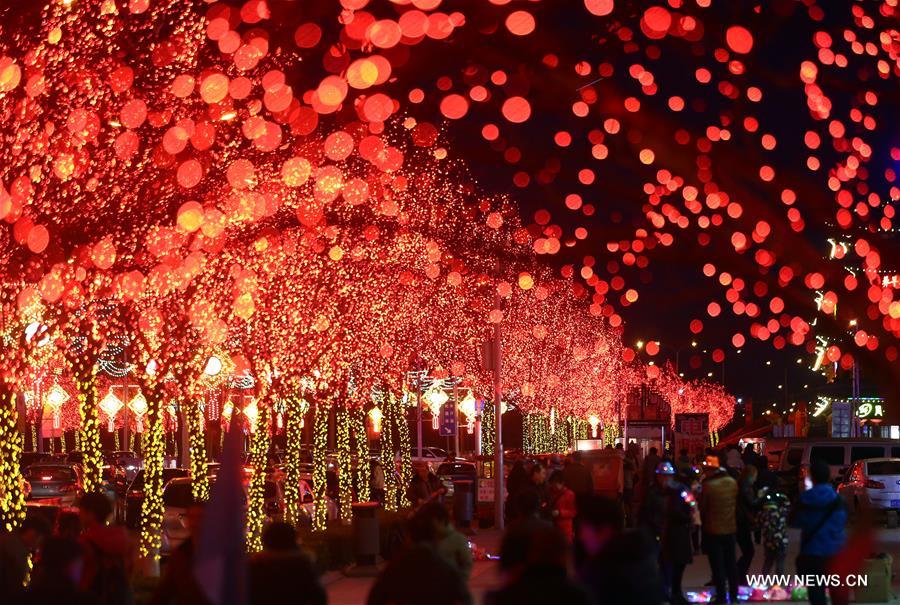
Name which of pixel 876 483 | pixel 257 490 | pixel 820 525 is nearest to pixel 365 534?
pixel 257 490

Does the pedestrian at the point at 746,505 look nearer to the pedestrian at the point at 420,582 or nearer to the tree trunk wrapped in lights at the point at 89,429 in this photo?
the tree trunk wrapped in lights at the point at 89,429

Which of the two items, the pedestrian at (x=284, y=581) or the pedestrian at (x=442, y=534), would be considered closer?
the pedestrian at (x=284, y=581)

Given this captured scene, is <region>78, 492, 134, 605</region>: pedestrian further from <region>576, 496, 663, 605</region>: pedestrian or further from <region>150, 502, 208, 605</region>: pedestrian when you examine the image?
<region>576, 496, 663, 605</region>: pedestrian

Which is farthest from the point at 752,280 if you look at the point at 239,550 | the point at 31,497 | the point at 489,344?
the point at 31,497

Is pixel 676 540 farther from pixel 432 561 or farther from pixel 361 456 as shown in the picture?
pixel 361 456

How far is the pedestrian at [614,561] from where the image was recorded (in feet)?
26.6

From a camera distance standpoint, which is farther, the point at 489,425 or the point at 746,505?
the point at 489,425

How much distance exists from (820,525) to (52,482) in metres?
28.2

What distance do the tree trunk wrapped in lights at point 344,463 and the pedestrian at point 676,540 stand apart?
1278cm

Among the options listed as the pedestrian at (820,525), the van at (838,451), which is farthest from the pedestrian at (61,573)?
the van at (838,451)

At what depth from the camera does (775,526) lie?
18.1 metres

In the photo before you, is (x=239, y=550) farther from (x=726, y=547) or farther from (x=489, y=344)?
(x=489, y=344)

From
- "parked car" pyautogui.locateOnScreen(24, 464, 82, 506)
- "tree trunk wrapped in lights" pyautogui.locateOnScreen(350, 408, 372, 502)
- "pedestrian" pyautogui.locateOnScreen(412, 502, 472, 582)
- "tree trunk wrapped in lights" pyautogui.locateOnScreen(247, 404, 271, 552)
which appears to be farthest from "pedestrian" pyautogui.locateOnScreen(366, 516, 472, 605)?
"parked car" pyautogui.locateOnScreen(24, 464, 82, 506)

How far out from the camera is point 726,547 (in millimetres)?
16578
